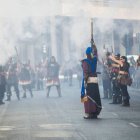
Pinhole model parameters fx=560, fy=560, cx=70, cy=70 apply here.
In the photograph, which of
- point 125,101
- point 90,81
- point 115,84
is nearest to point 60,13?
point 115,84

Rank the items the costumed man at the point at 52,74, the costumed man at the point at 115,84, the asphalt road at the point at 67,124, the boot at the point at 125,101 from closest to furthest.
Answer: the asphalt road at the point at 67,124
the boot at the point at 125,101
the costumed man at the point at 115,84
the costumed man at the point at 52,74

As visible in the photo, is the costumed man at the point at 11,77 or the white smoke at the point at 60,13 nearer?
the white smoke at the point at 60,13

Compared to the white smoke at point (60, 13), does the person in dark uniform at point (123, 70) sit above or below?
below

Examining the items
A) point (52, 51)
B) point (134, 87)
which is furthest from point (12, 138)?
point (52, 51)

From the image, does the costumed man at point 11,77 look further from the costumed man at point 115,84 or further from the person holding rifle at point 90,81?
the person holding rifle at point 90,81

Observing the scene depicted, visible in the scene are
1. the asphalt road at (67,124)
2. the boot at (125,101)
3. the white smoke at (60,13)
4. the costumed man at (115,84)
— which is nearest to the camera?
the asphalt road at (67,124)

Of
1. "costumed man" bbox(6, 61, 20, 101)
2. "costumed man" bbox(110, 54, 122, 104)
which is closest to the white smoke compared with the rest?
"costumed man" bbox(6, 61, 20, 101)

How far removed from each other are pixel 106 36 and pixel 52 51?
11480 mm

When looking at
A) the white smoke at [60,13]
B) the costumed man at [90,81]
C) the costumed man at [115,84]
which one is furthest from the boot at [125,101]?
the white smoke at [60,13]

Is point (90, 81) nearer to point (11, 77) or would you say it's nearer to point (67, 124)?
point (67, 124)

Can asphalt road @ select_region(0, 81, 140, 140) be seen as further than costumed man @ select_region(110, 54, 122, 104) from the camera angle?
No

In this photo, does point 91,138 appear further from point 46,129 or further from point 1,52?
point 1,52

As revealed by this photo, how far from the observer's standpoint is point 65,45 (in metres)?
34.3

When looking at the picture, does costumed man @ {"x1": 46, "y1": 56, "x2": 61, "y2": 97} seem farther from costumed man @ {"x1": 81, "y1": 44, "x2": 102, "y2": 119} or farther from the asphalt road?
costumed man @ {"x1": 81, "y1": 44, "x2": 102, "y2": 119}
